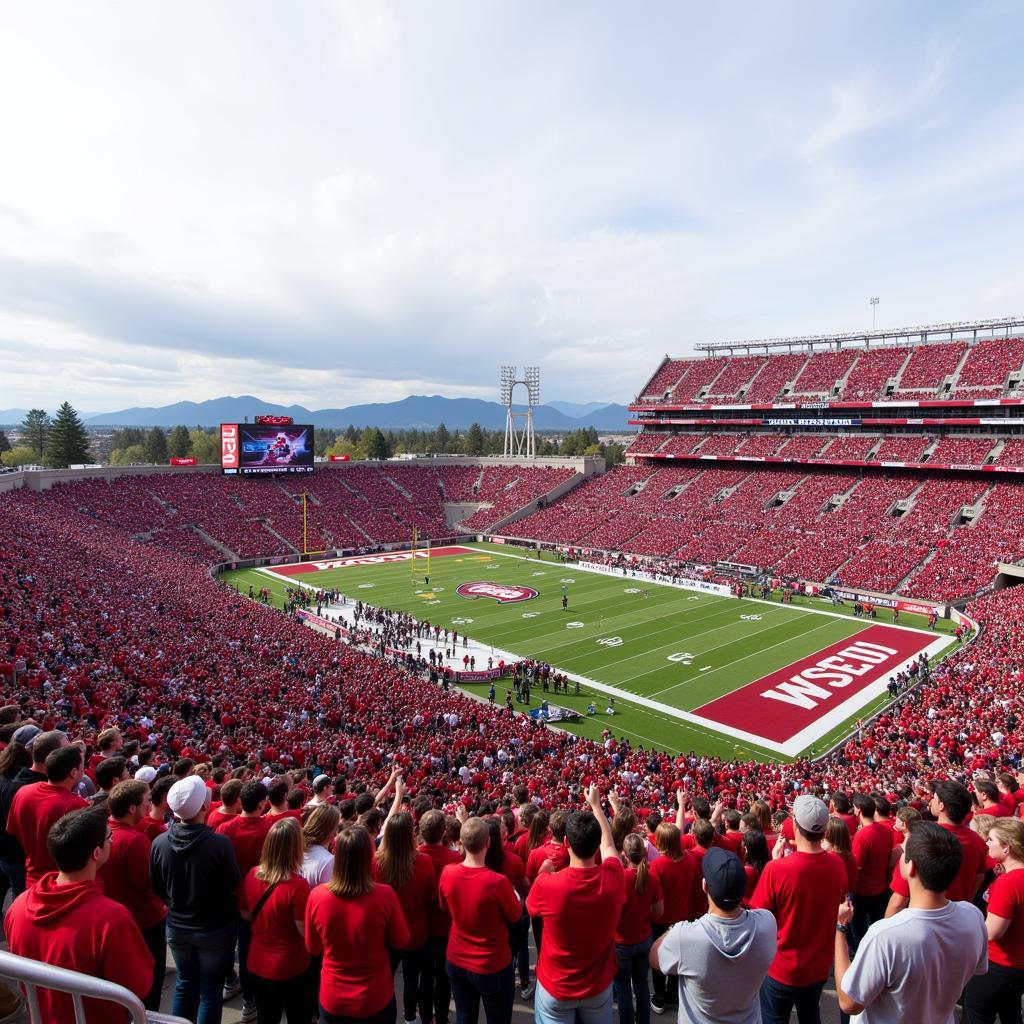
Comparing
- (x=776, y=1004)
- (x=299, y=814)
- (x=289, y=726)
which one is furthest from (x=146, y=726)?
(x=776, y=1004)

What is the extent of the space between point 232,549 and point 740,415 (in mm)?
45359

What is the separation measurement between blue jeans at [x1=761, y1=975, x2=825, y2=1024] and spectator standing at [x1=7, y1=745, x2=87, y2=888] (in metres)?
4.70

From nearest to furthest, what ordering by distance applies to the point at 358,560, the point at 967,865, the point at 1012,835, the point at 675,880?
the point at 1012,835 < the point at 967,865 < the point at 675,880 < the point at 358,560

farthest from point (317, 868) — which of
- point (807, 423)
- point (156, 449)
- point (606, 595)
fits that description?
point (156, 449)

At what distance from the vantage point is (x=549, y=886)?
3725 mm

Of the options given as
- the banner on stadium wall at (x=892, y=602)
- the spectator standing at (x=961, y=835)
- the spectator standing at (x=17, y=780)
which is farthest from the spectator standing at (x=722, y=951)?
the banner on stadium wall at (x=892, y=602)

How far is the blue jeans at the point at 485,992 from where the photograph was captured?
4156 millimetres

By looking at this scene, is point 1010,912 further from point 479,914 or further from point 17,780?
point 17,780

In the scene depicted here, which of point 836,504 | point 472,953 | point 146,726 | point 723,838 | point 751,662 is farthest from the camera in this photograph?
point 836,504

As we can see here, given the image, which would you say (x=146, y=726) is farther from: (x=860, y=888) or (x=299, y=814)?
(x=860, y=888)

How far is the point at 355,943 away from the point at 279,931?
0.70 m

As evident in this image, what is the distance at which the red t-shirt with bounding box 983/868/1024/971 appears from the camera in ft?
12.7

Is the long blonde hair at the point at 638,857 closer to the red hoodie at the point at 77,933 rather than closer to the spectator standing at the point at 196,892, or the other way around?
the spectator standing at the point at 196,892

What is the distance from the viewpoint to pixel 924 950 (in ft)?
9.44
